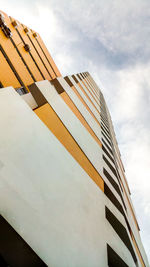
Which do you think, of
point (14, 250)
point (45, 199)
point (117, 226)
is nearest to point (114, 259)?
point (117, 226)

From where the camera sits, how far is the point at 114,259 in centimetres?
395

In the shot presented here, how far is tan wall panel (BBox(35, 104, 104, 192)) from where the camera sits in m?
4.69

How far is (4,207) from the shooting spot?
2137 millimetres

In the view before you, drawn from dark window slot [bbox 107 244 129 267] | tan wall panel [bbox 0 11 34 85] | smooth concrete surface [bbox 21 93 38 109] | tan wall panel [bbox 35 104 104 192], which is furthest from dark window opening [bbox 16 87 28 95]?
dark window slot [bbox 107 244 129 267]

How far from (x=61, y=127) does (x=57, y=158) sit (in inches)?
60.2

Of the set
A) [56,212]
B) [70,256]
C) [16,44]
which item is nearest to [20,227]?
[56,212]

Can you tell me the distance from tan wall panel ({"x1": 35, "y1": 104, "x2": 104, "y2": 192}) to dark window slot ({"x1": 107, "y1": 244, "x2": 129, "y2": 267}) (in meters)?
2.05

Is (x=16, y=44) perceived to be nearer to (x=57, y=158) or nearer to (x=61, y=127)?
(x=61, y=127)

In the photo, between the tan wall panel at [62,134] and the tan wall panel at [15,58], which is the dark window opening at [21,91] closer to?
the tan wall panel at [15,58]

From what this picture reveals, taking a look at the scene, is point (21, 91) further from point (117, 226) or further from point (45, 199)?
point (117, 226)

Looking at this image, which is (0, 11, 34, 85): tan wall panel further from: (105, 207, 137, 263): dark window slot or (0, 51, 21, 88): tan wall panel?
(105, 207, 137, 263): dark window slot

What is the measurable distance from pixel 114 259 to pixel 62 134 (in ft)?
11.5

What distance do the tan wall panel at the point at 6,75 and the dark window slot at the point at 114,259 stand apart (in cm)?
663

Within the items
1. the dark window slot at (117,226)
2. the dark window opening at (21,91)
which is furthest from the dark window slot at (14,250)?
the dark window opening at (21,91)
